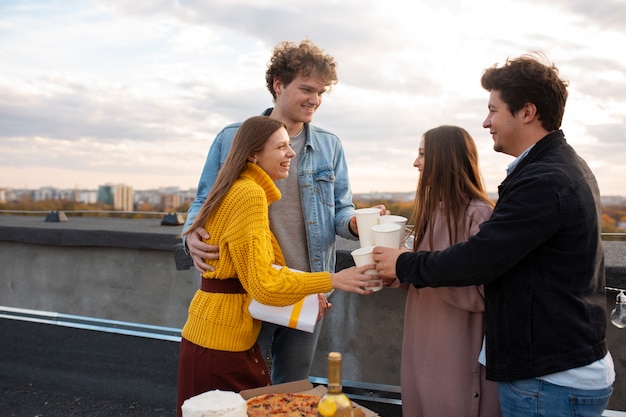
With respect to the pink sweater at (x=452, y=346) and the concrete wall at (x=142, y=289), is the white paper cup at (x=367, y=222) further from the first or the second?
the concrete wall at (x=142, y=289)

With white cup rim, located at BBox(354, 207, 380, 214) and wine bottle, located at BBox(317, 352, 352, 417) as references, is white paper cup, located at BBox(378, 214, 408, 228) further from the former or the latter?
wine bottle, located at BBox(317, 352, 352, 417)

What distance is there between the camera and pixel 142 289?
582cm

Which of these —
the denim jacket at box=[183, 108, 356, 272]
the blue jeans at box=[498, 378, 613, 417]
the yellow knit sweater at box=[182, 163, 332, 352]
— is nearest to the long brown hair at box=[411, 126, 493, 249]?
the yellow knit sweater at box=[182, 163, 332, 352]

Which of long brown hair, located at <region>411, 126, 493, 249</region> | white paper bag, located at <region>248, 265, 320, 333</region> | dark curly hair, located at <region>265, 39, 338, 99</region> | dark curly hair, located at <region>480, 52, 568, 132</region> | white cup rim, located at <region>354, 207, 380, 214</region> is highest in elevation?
dark curly hair, located at <region>265, 39, 338, 99</region>

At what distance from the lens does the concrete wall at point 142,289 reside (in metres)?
4.46

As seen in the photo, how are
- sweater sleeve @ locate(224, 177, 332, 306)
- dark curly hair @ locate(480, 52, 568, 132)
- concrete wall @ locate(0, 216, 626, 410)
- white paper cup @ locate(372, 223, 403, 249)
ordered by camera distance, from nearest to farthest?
dark curly hair @ locate(480, 52, 568, 132) → sweater sleeve @ locate(224, 177, 332, 306) → white paper cup @ locate(372, 223, 403, 249) → concrete wall @ locate(0, 216, 626, 410)

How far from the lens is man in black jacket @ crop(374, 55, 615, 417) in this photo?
219 centimetres

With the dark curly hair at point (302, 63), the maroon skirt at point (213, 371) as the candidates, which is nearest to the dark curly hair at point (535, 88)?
the dark curly hair at point (302, 63)

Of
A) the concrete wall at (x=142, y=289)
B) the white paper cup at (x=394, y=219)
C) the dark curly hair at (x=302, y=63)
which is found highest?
the dark curly hair at (x=302, y=63)

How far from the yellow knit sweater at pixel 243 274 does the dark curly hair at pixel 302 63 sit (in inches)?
28.4

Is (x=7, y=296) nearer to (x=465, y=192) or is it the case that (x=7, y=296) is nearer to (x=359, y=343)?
(x=359, y=343)

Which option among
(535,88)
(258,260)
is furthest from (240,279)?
(535,88)

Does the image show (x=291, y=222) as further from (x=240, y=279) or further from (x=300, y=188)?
(x=240, y=279)

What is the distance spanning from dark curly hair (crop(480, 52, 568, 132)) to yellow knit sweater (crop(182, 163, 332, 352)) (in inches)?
40.5
